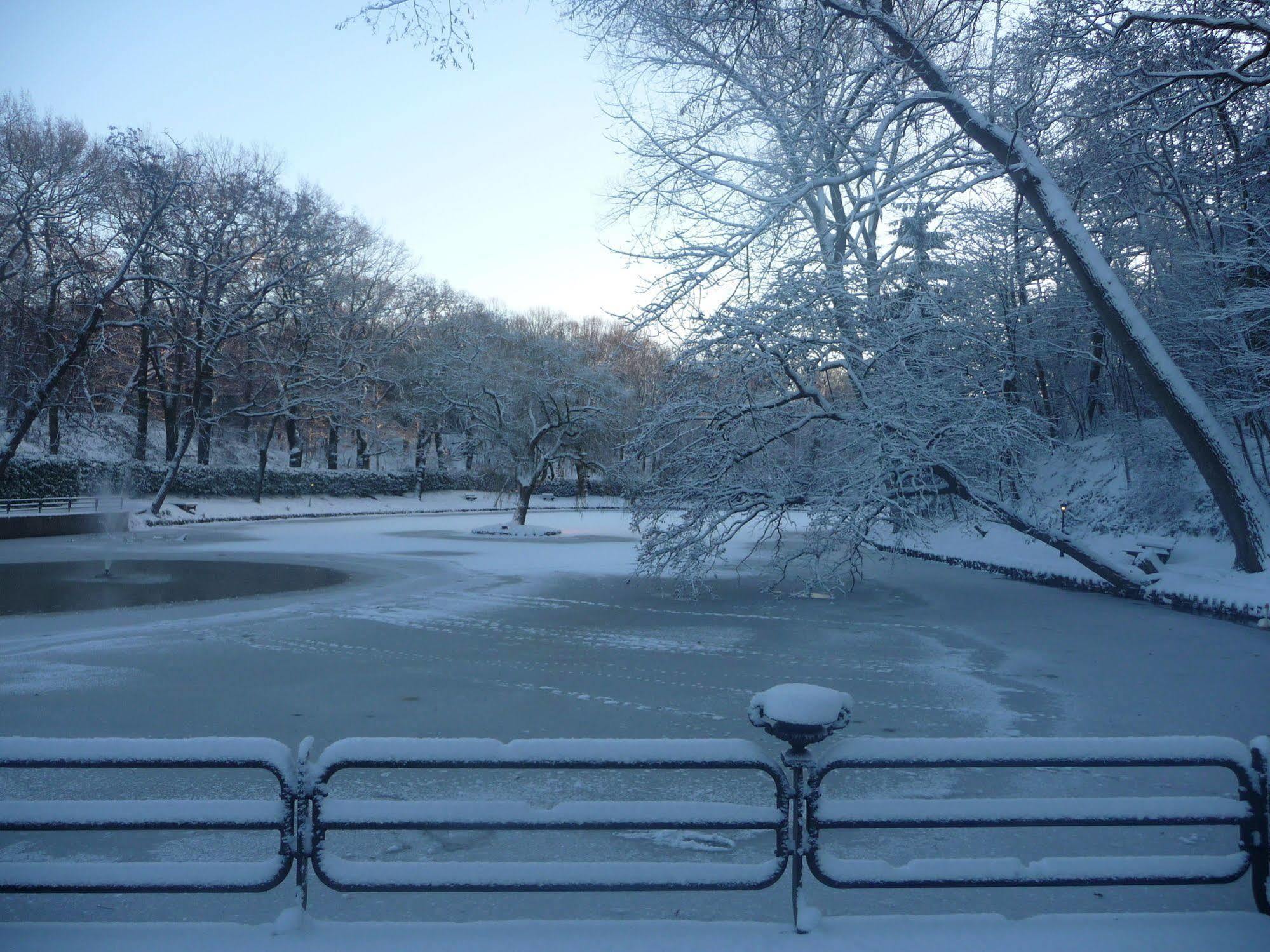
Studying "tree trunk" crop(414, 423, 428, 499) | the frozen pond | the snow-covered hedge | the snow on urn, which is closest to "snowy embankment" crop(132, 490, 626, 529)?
the snow-covered hedge

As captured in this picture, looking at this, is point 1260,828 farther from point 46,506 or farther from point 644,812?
point 46,506

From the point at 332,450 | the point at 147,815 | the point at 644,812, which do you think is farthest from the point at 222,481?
the point at 644,812

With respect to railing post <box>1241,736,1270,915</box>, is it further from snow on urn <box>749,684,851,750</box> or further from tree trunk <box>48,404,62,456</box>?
tree trunk <box>48,404,62,456</box>

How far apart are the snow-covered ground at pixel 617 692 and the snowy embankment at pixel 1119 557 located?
622mm

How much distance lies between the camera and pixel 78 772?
21.8 ft

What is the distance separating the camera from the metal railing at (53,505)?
32656 millimetres

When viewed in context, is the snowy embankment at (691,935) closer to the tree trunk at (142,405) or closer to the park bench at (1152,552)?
the park bench at (1152,552)

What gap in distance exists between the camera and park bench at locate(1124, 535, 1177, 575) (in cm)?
1888

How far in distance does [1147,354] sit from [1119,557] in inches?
282

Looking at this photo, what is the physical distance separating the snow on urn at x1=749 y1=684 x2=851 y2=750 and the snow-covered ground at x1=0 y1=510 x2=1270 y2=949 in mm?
851

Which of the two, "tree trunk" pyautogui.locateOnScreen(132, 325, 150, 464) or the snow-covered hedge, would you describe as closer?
the snow-covered hedge

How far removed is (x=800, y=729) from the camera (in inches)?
136

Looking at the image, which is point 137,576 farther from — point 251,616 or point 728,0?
point 728,0

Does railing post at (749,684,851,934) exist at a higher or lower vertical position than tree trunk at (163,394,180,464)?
lower
